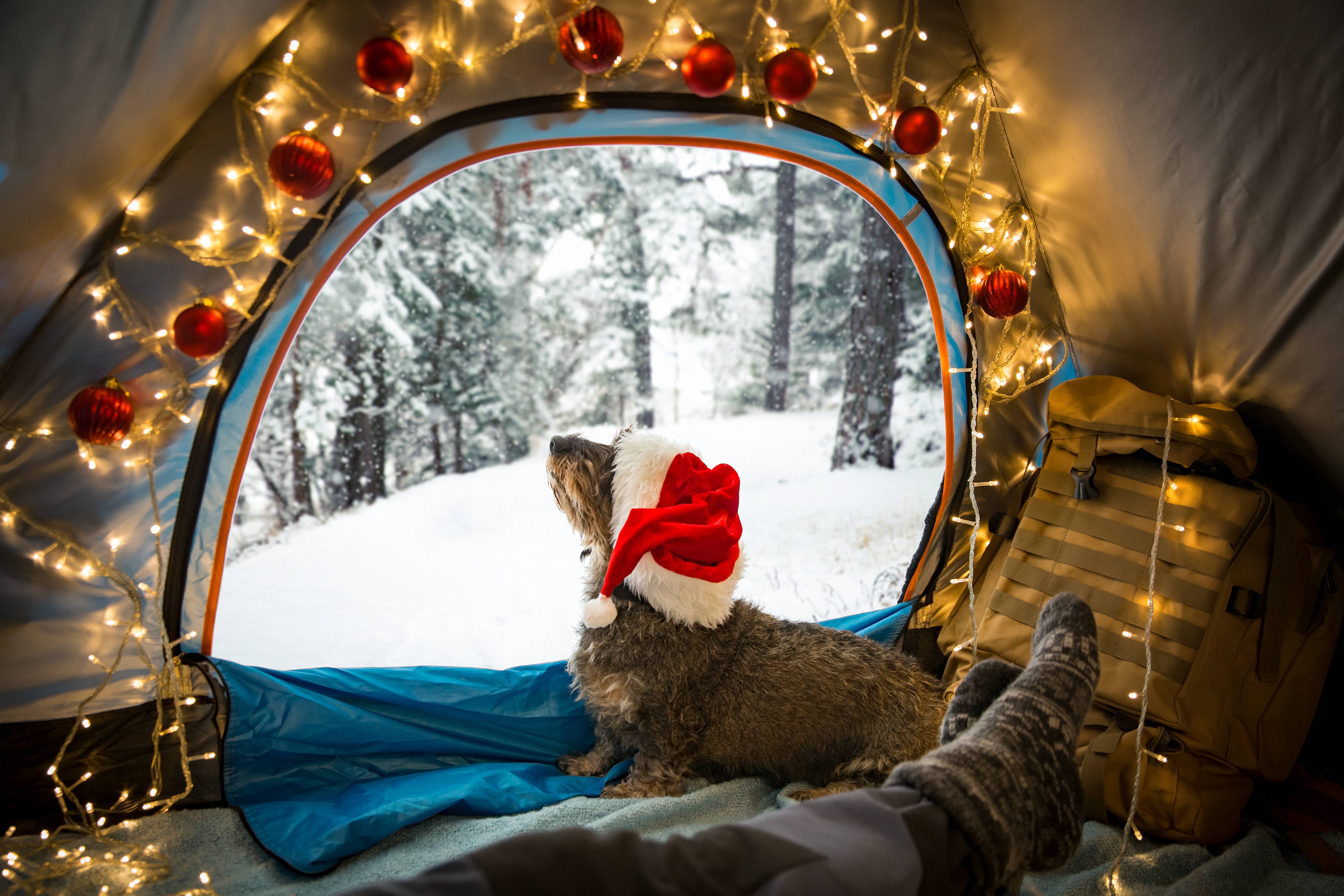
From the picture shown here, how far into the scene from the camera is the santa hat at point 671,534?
1852 mm

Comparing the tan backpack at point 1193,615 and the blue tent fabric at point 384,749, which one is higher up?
the tan backpack at point 1193,615

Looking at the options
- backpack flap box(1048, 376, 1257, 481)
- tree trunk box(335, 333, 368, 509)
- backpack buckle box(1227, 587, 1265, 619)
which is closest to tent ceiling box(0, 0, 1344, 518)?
backpack flap box(1048, 376, 1257, 481)

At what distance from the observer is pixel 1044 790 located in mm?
1202

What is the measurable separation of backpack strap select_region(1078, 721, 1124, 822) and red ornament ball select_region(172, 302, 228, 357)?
2556mm

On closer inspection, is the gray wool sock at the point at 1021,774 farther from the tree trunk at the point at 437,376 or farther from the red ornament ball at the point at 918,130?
the tree trunk at the point at 437,376

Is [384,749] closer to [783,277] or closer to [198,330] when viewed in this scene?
[198,330]

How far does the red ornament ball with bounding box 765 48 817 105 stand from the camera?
5.89 feet

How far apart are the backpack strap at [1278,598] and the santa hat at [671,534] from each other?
4.62 feet

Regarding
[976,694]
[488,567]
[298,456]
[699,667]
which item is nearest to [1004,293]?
[976,694]

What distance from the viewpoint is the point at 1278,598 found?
1.82m

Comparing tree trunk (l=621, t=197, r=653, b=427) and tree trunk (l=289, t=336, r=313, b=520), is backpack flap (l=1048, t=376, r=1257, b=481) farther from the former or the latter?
tree trunk (l=289, t=336, r=313, b=520)

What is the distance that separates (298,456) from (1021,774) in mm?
6902

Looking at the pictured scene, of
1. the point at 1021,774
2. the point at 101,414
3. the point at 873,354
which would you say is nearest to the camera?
the point at 1021,774

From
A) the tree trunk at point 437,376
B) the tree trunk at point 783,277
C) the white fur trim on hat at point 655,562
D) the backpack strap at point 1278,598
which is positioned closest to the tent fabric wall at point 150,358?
the white fur trim on hat at point 655,562
